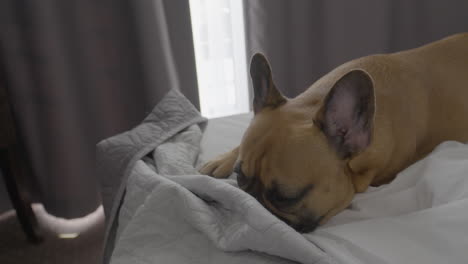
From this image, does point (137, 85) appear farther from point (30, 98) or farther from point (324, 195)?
point (324, 195)

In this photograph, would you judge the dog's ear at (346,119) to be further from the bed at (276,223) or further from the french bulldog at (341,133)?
the bed at (276,223)

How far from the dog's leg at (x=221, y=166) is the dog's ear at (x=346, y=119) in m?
0.32

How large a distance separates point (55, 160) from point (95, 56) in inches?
21.9

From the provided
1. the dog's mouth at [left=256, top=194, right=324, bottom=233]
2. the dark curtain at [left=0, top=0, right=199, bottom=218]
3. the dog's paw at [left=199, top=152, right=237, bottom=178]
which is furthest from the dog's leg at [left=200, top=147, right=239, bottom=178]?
the dark curtain at [left=0, top=0, right=199, bottom=218]

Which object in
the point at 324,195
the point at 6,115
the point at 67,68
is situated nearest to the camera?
the point at 324,195

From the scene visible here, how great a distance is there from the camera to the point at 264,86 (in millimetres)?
1085

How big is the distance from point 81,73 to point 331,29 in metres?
1.31

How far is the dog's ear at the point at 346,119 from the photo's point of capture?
2.94 feet

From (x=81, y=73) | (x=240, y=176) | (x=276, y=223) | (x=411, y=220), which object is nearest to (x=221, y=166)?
(x=240, y=176)

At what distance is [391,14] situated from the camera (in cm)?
225

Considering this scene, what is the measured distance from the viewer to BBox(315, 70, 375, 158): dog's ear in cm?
90

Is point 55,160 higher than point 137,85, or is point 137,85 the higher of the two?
point 137,85

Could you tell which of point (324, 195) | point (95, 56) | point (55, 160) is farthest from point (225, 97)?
point (324, 195)

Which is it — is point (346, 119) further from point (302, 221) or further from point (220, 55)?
point (220, 55)
